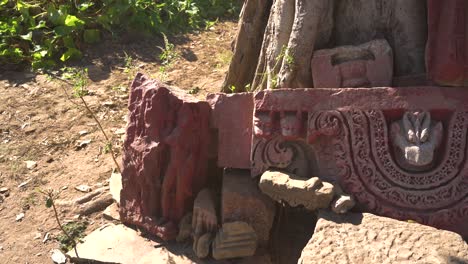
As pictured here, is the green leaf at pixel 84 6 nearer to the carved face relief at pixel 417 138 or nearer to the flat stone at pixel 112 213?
the flat stone at pixel 112 213

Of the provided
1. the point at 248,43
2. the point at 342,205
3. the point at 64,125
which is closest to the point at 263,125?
the point at 342,205

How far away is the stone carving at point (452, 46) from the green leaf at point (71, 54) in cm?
373

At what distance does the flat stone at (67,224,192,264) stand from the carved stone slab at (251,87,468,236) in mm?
844

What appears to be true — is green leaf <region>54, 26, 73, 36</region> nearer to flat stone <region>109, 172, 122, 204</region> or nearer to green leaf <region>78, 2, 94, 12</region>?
green leaf <region>78, 2, 94, 12</region>

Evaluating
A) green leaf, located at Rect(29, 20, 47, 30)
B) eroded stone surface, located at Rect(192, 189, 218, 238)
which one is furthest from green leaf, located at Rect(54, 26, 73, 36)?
eroded stone surface, located at Rect(192, 189, 218, 238)

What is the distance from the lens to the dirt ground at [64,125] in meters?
3.72

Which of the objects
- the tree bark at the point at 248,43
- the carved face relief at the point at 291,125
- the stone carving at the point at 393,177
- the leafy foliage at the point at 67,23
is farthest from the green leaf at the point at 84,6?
A: the stone carving at the point at 393,177

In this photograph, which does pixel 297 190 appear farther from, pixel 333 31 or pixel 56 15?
pixel 56 15

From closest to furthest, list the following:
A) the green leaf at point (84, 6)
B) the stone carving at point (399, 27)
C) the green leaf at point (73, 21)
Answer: the stone carving at point (399, 27), the green leaf at point (73, 21), the green leaf at point (84, 6)

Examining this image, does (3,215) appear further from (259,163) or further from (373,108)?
(373,108)

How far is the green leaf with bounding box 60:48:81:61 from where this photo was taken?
561 cm

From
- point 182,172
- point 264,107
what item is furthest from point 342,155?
point 182,172

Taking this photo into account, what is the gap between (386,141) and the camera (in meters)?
3.02

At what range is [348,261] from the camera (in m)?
2.66
